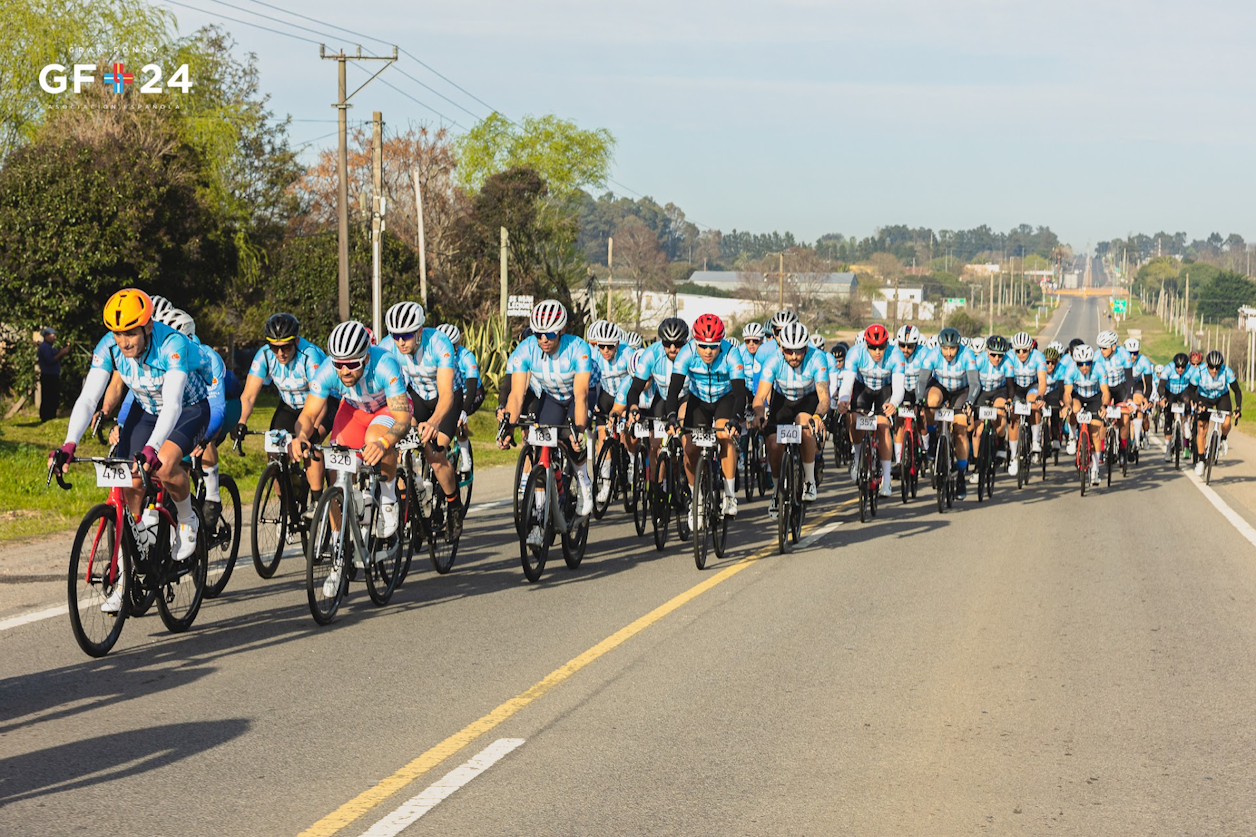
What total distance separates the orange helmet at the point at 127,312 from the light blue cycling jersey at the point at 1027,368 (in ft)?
43.6

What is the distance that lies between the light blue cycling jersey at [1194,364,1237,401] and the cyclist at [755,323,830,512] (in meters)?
10.6

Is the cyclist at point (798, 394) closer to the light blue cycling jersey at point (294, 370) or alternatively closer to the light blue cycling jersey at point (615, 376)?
the light blue cycling jersey at point (615, 376)

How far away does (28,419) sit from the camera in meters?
25.1

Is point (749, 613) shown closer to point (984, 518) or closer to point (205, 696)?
point (205, 696)

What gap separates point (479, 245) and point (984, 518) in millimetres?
41847

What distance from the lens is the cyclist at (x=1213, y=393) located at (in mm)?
21047

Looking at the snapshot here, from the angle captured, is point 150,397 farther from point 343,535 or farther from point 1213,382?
point 1213,382

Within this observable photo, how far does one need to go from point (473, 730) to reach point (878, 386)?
407 inches

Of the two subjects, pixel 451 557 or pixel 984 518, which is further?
pixel 984 518

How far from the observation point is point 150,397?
27.1 ft

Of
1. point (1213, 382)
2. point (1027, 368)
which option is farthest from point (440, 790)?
point (1213, 382)

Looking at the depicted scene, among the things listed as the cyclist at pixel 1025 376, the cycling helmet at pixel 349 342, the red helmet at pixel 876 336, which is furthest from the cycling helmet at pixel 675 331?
the cyclist at pixel 1025 376

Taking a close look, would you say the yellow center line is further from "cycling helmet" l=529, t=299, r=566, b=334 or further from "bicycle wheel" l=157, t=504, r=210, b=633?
"bicycle wheel" l=157, t=504, r=210, b=633

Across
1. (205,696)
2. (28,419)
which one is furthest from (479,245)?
(205,696)
